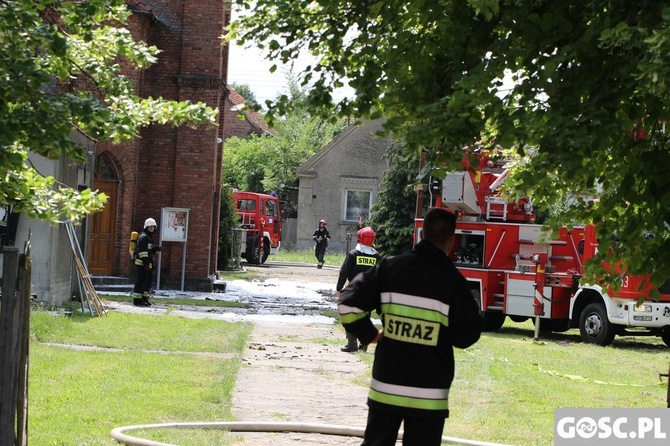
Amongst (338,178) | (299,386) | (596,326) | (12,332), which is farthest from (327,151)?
(12,332)

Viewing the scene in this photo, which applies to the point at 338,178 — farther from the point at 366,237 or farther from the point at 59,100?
the point at 59,100

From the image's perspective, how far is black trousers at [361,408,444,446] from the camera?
5.86 m

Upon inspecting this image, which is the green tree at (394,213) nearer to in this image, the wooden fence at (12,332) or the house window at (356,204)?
the house window at (356,204)

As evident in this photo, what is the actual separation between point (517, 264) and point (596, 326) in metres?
2.41

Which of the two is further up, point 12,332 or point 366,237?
point 366,237

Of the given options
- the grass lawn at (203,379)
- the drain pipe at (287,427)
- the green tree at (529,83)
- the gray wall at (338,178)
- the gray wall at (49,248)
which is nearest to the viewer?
the green tree at (529,83)

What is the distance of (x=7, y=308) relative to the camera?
6.48 metres

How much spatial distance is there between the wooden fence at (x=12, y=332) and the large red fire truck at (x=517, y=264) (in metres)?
13.9

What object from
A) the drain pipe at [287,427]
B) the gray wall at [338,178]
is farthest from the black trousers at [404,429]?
the gray wall at [338,178]

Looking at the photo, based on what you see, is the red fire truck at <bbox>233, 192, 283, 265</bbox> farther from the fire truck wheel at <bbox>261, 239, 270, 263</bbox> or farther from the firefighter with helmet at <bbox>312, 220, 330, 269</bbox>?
the firefighter with helmet at <bbox>312, 220, 330, 269</bbox>

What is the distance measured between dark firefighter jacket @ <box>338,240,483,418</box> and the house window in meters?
51.5

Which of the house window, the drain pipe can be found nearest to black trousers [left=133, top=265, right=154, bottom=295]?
the drain pipe

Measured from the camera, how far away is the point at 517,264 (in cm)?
2158

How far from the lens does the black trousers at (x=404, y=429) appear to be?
586 cm
